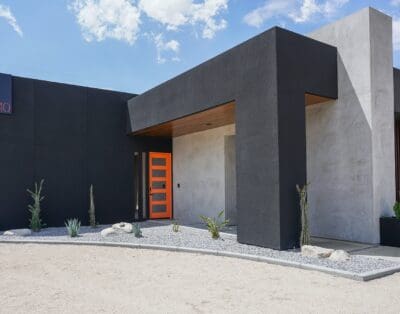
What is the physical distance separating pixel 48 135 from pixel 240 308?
28.3 feet

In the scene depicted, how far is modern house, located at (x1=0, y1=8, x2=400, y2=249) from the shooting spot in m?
7.00

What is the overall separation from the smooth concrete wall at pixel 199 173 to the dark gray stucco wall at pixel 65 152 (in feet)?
5.25

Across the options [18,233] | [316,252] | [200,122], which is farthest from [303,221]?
[18,233]

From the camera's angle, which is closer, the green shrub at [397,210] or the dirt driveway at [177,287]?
the dirt driveway at [177,287]

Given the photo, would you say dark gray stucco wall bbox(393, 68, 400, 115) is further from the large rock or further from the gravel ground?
the large rock

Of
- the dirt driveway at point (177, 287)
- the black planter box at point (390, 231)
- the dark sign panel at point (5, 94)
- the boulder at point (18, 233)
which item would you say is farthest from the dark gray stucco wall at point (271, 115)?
the dark sign panel at point (5, 94)

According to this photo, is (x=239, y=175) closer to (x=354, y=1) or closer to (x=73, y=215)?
(x=354, y=1)

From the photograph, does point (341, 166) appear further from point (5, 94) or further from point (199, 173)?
point (5, 94)

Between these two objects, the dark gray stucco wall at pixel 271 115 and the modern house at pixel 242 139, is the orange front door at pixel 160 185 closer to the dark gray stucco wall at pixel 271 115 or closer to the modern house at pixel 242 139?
the modern house at pixel 242 139

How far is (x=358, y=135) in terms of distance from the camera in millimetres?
7789

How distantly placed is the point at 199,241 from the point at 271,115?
3.05 meters

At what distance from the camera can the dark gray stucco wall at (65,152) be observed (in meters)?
10.2

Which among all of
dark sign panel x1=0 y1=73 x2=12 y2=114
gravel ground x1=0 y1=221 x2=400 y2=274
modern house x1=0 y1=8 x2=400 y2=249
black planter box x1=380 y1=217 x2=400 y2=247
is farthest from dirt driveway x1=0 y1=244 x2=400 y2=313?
dark sign panel x1=0 y1=73 x2=12 y2=114

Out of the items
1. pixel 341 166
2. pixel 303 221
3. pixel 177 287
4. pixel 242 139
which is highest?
pixel 242 139
